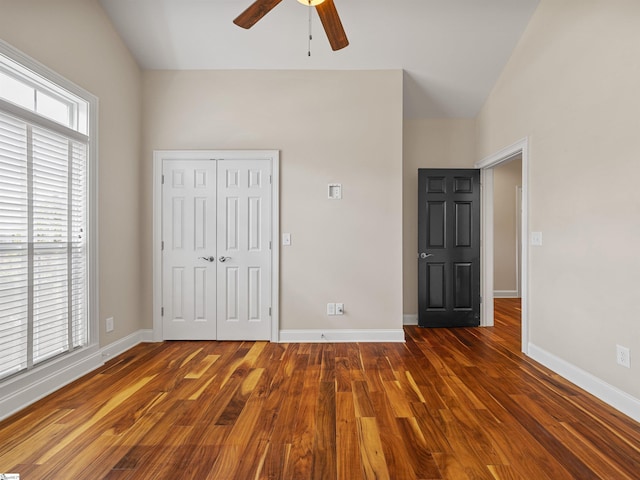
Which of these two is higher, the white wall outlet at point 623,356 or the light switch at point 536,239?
the light switch at point 536,239

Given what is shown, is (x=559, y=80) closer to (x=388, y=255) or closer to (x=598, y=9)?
(x=598, y=9)

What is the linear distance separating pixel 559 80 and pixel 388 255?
7.32 feet

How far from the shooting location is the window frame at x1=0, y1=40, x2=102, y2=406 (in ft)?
7.86

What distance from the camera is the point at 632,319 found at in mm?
2359

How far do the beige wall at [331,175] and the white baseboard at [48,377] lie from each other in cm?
178

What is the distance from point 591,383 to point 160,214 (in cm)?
433

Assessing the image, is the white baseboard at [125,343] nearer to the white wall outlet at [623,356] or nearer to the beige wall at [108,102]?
the beige wall at [108,102]

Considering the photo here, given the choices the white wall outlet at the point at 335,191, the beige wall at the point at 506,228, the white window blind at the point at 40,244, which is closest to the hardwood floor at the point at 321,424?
the white window blind at the point at 40,244

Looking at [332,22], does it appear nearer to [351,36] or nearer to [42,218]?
[351,36]

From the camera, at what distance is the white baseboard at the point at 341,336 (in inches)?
156

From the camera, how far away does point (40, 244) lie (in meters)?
→ 2.68

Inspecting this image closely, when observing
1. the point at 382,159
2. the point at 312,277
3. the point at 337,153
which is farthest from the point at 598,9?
the point at 312,277

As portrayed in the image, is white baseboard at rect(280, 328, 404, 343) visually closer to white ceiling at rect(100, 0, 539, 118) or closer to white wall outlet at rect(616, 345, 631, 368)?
white wall outlet at rect(616, 345, 631, 368)

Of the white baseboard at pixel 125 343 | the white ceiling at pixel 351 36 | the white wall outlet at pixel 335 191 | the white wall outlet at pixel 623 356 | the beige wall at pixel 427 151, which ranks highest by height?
the white ceiling at pixel 351 36
